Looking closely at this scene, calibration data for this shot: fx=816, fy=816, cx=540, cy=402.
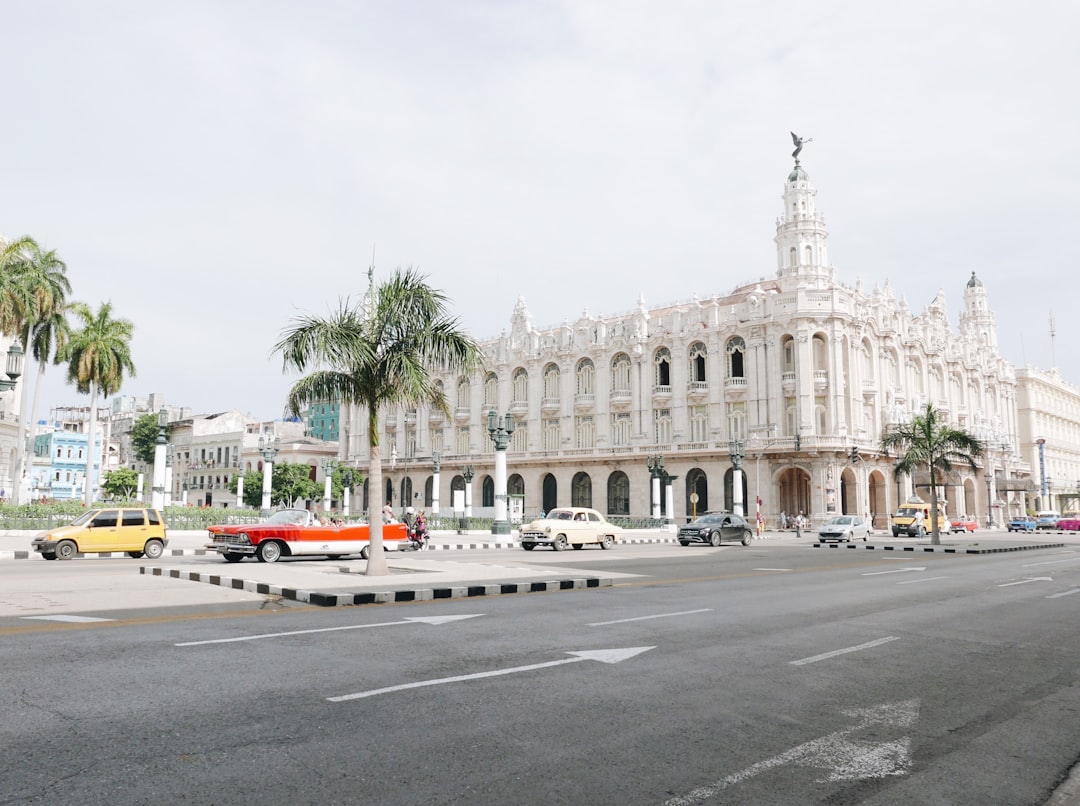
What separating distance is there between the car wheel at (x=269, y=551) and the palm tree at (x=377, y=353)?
5.69m

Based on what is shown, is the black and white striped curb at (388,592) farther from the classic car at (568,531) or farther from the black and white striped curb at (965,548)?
the black and white striped curb at (965,548)

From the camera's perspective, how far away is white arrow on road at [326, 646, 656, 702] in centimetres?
633

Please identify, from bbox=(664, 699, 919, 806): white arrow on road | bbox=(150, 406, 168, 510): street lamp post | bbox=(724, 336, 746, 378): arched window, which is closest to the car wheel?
bbox=(150, 406, 168, 510): street lamp post

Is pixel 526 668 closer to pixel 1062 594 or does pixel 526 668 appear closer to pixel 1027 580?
pixel 1062 594

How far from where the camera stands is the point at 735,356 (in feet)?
205

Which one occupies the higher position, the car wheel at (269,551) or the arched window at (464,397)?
the arched window at (464,397)

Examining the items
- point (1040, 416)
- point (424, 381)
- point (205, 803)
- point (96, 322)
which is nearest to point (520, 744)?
point (205, 803)

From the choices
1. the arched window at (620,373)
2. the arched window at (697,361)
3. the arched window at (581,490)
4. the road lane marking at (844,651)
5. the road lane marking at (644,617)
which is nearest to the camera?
the road lane marking at (844,651)

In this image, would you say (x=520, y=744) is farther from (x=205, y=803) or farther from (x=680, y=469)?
(x=680, y=469)

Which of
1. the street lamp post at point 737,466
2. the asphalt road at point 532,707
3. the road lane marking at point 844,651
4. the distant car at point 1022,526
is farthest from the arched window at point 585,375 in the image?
the road lane marking at point 844,651

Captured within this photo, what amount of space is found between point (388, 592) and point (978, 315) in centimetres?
9435

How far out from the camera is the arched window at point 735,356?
62.2 metres

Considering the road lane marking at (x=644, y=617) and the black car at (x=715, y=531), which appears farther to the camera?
the black car at (x=715, y=531)

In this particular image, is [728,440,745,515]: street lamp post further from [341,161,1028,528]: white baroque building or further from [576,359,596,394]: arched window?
[576,359,596,394]: arched window
